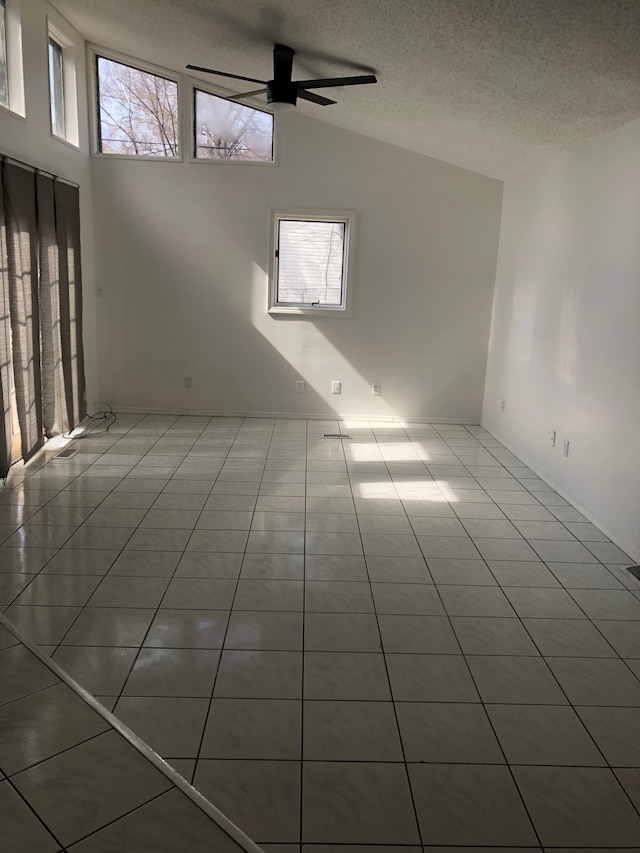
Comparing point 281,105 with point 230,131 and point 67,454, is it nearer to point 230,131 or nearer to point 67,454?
point 230,131

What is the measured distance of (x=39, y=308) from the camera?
15.3 ft

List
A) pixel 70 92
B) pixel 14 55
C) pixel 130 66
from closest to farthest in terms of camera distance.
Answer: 1. pixel 14 55
2. pixel 70 92
3. pixel 130 66

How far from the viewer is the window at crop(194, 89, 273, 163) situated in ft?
19.3

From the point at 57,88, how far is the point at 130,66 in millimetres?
816

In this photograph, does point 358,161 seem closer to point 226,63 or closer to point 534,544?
point 226,63

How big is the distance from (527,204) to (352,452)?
2522 mm

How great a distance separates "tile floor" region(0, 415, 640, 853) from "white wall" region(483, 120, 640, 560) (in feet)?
1.25

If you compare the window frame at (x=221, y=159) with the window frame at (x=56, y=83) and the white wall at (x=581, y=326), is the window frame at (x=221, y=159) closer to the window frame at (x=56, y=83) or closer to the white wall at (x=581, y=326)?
the window frame at (x=56, y=83)

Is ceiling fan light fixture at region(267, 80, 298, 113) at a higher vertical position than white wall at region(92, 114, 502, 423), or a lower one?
higher

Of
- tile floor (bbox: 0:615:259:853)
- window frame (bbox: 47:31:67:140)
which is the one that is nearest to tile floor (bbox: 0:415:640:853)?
tile floor (bbox: 0:615:259:853)

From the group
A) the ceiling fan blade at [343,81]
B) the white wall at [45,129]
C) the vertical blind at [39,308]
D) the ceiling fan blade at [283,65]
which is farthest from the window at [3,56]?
the ceiling fan blade at [343,81]

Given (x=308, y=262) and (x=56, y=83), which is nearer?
(x=56, y=83)

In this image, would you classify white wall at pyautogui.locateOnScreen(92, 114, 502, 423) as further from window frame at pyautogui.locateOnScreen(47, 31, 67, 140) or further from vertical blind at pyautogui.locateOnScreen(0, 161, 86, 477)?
vertical blind at pyautogui.locateOnScreen(0, 161, 86, 477)

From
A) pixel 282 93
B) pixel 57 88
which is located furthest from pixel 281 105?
pixel 57 88
